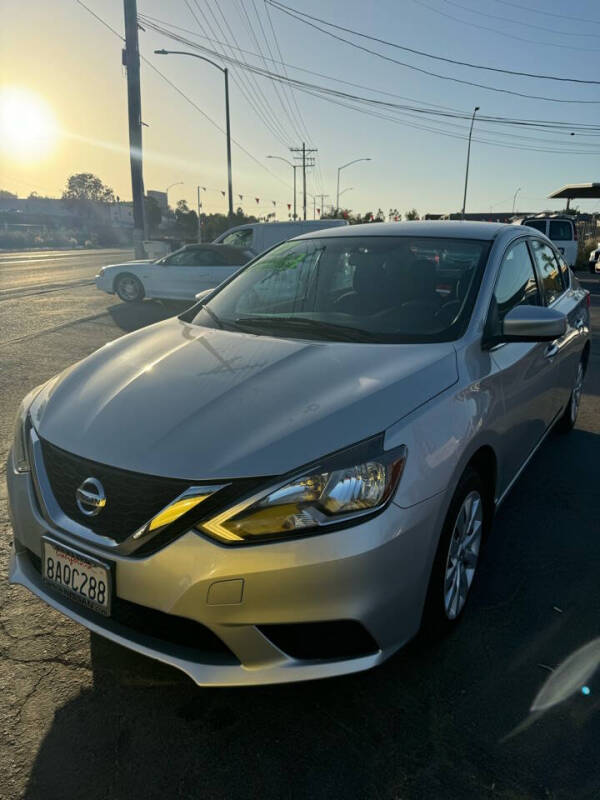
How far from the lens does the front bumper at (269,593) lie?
71.5 inches

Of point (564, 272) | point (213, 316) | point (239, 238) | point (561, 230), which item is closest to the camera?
point (213, 316)

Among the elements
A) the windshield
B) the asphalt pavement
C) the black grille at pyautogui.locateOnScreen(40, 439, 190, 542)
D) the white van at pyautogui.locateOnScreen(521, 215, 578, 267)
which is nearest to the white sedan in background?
the windshield

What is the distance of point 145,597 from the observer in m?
1.89

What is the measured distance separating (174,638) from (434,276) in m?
2.19

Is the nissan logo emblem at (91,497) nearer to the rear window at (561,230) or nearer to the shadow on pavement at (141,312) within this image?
the shadow on pavement at (141,312)

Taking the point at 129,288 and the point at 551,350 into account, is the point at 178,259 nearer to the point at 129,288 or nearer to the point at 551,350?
the point at 129,288

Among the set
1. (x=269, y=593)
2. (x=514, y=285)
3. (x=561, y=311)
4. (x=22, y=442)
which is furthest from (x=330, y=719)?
(x=561, y=311)

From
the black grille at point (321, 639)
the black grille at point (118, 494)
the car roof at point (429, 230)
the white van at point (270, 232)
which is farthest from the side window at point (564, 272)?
the white van at point (270, 232)

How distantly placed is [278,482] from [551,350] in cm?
249

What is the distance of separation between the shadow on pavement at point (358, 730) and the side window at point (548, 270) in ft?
7.18

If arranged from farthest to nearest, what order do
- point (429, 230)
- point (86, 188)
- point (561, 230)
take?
point (86, 188) → point (561, 230) → point (429, 230)

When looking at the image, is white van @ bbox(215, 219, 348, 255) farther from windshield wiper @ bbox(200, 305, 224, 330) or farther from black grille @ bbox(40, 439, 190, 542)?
black grille @ bbox(40, 439, 190, 542)

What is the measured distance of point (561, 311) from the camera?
420 cm

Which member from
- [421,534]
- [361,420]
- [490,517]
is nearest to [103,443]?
[361,420]
